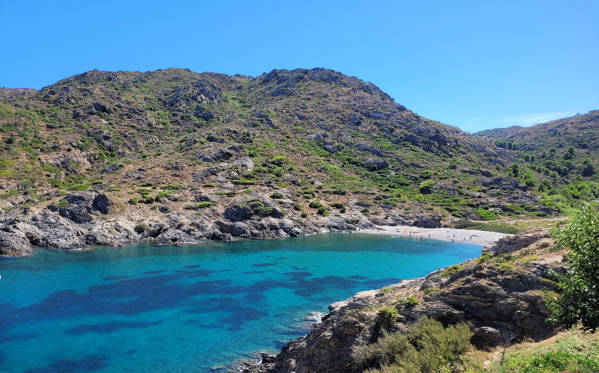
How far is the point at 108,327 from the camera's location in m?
25.9

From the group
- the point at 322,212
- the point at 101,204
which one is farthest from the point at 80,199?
the point at 322,212

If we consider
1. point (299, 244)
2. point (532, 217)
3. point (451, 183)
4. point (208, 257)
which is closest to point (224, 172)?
point (299, 244)

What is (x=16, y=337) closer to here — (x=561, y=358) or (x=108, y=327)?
(x=108, y=327)

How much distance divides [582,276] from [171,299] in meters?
34.2

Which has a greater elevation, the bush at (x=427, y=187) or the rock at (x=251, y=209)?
the bush at (x=427, y=187)

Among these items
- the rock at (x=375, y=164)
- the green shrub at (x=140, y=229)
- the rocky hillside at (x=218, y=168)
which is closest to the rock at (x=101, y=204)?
the rocky hillside at (x=218, y=168)

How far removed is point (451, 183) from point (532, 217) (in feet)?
96.3

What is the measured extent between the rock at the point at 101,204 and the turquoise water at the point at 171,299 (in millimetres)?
13729

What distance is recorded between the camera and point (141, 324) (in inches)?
1056

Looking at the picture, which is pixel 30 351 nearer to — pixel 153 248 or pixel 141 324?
pixel 141 324

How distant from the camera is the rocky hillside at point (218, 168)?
67.6m

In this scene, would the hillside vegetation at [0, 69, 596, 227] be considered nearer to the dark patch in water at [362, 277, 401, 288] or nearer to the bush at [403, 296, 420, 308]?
the dark patch in water at [362, 277, 401, 288]

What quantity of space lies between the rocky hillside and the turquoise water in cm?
1339

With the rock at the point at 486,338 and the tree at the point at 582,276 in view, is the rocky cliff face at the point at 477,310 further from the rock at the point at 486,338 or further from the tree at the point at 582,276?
the tree at the point at 582,276
